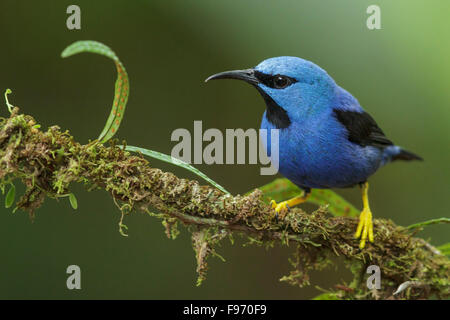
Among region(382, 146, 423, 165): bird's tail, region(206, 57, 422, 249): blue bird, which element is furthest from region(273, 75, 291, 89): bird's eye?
region(382, 146, 423, 165): bird's tail

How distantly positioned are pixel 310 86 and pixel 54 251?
329 centimetres

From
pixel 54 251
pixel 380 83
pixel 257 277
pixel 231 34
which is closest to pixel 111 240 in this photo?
pixel 54 251

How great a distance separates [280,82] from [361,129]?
0.86 meters

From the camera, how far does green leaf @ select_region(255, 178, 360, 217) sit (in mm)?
3570

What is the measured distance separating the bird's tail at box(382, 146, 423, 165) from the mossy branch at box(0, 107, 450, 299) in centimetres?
140

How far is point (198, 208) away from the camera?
2.60 metres

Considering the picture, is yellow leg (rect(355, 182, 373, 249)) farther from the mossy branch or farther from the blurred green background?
the blurred green background

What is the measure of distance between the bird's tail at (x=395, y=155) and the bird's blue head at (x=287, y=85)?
101cm

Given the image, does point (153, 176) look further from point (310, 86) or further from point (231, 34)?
point (231, 34)

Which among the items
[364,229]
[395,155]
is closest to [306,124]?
[364,229]

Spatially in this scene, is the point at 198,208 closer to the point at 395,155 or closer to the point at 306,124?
the point at 306,124

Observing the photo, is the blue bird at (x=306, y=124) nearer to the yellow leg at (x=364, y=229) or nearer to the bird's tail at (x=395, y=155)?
the yellow leg at (x=364, y=229)

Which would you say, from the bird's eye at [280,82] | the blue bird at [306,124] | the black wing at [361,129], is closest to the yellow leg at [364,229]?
the blue bird at [306,124]

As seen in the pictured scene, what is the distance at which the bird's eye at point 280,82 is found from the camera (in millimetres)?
3764
